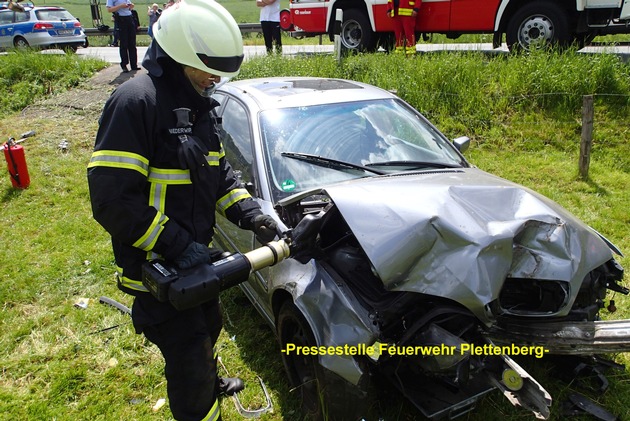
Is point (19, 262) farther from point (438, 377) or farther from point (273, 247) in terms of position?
point (438, 377)

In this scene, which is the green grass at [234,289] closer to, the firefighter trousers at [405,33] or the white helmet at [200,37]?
the firefighter trousers at [405,33]

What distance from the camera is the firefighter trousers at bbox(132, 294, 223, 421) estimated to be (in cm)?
201

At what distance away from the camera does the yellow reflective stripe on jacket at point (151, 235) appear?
1.81 m

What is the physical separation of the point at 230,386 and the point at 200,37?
1858mm

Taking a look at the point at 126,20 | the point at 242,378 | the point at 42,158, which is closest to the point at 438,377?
the point at 242,378

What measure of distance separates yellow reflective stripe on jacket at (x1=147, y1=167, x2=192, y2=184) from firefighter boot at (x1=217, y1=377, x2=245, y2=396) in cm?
133

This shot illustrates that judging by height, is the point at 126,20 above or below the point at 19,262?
above

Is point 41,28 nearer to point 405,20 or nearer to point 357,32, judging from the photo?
point 357,32

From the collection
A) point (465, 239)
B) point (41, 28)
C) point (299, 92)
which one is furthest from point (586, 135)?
point (41, 28)

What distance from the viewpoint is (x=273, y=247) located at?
2064 mm

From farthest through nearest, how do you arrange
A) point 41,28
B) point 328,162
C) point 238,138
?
point 41,28, point 238,138, point 328,162

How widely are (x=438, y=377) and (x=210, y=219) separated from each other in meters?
1.27

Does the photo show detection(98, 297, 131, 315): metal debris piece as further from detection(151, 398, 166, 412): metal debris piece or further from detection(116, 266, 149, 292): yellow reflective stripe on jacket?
detection(116, 266, 149, 292): yellow reflective stripe on jacket

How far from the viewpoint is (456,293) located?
6.38 ft
